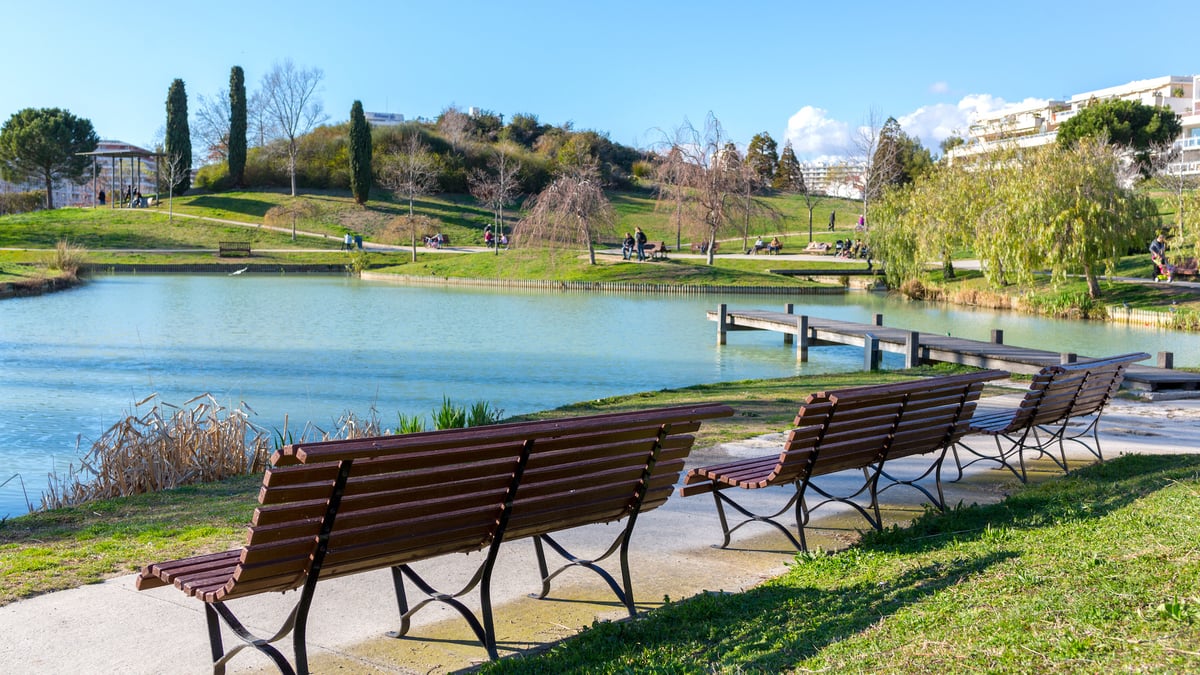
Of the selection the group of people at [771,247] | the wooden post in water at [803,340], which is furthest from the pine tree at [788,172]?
the wooden post in water at [803,340]

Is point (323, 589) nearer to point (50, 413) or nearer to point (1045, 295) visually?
point (50, 413)

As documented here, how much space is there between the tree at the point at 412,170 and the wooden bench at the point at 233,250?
986 centimetres

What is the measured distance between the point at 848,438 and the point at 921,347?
12941mm

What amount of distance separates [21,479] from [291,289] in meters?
30.1

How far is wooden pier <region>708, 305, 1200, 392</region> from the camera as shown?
45.2 feet

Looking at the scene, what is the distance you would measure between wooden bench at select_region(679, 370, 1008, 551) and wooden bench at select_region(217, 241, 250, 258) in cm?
4919

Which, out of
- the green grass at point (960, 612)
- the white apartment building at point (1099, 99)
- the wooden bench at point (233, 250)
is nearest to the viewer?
the green grass at point (960, 612)

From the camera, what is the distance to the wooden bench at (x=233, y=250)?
51891mm

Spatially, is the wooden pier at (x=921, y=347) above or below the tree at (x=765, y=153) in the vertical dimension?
below

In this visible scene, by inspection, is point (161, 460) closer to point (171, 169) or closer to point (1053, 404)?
point (1053, 404)

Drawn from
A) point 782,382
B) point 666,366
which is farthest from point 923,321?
point 782,382

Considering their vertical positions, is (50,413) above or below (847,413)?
below

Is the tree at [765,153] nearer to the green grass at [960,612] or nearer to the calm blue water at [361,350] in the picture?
the calm blue water at [361,350]

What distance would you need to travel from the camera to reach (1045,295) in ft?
107
